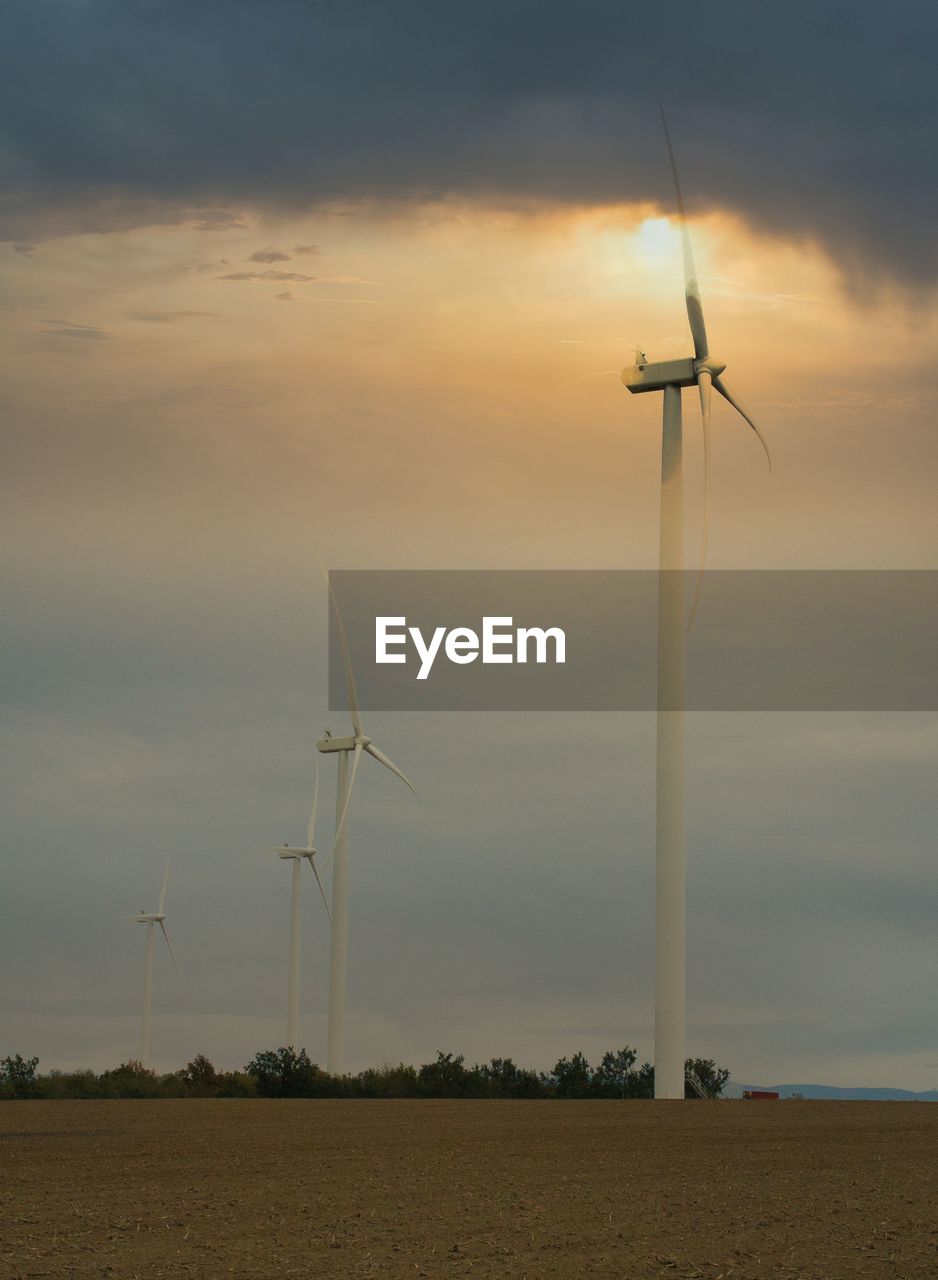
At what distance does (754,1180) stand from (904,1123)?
1885 centimetres

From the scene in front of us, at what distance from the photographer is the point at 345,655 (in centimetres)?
9131

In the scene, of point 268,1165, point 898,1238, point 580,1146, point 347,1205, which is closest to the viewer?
point 898,1238

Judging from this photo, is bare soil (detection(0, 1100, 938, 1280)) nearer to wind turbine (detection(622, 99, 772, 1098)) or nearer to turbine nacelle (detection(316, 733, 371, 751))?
wind turbine (detection(622, 99, 772, 1098))

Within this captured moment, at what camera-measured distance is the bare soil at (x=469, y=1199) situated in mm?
21859

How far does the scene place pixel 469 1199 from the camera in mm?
28125

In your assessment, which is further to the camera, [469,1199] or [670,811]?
Result: [670,811]

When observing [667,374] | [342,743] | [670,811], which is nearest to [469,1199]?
[670,811]

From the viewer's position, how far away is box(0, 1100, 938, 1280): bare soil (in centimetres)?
2186

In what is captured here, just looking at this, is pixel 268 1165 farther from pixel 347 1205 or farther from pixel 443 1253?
pixel 443 1253

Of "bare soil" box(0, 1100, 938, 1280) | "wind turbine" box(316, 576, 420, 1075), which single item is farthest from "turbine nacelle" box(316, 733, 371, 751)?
"bare soil" box(0, 1100, 938, 1280)

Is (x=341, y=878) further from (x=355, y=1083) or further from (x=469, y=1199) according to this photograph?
(x=469, y=1199)

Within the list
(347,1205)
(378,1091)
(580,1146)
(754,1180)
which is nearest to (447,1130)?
(580,1146)

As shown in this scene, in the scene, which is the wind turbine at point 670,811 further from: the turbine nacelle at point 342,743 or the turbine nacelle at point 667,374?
the turbine nacelle at point 342,743

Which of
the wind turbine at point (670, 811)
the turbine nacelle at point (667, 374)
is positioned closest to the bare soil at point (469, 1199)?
the wind turbine at point (670, 811)
